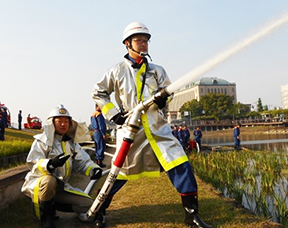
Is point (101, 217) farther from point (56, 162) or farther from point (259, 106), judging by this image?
point (259, 106)

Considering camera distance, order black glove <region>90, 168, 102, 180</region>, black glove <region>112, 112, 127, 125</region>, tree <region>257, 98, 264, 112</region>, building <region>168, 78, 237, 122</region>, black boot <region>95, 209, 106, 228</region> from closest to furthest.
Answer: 1. black boot <region>95, 209, 106, 228</region>
2. black glove <region>112, 112, 127, 125</region>
3. black glove <region>90, 168, 102, 180</region>
4. tree <region>257, 98, 264, 112</region>
5. building <region>168, 78, 237, 122</region>

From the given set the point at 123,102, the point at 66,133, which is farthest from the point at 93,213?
the point at 123,102

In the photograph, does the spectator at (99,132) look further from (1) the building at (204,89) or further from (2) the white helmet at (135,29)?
(1) the building at (204,89)

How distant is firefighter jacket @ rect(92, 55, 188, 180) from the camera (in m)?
3.23

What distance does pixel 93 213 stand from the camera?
3309 millimetres

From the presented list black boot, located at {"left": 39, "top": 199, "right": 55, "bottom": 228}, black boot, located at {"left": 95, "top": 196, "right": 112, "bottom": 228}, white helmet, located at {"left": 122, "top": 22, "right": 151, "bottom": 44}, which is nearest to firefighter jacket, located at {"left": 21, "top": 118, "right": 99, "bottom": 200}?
black boot, located at {"left": 39, "top": 199, "right": 55, "bottom": 228}

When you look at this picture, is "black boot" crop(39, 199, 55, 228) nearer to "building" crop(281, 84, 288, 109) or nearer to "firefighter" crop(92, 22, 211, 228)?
"firefighter" crop(92, 22, 211, 228)

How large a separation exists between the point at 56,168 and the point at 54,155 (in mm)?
146

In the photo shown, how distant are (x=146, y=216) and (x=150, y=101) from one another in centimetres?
Answer: 137

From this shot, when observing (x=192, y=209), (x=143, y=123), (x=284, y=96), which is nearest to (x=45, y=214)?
(x=143, y=123)

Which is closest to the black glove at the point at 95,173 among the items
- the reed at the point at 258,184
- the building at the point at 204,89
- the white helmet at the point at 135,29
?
the white helmet at the point at 135,29

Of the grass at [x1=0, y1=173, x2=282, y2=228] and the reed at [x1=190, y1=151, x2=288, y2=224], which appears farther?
the reed at [x1=190, y1=151, x2=288, y2=224]

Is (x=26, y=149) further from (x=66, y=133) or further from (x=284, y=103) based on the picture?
(x=284, y=103)

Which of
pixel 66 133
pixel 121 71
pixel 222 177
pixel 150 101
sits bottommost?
pixel 222 177
